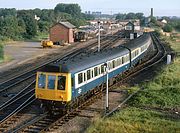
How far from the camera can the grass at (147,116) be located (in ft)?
53.9

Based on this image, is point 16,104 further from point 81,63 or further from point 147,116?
point 147,116

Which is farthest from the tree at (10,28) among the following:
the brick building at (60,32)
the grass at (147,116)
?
the grass at (147,116)

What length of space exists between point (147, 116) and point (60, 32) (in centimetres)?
5080

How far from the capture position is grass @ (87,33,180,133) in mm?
16422

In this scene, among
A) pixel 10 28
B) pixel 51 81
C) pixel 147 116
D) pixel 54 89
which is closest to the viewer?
pixel 147 116

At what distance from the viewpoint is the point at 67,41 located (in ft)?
228

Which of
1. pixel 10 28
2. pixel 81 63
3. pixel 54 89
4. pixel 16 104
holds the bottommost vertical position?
pixel 16 104

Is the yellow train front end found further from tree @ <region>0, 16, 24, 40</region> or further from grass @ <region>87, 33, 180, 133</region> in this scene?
tree @ <region>0, 16, 24, 40</region>

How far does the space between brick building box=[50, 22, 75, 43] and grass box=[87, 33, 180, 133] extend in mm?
42542

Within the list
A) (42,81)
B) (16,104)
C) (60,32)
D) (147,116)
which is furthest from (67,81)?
(60,32)

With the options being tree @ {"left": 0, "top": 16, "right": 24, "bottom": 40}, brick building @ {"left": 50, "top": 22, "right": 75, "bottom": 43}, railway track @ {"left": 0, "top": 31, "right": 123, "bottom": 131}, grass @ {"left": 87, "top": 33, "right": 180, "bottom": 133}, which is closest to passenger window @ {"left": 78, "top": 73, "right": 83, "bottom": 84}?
grass @ {"left": 87, "top": 33, "right": 180, "bottom": 133}

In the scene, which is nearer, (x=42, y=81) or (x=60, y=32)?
(x=42, y=81)

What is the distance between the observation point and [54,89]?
61.2 ft

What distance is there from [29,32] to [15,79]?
53.0 meters
